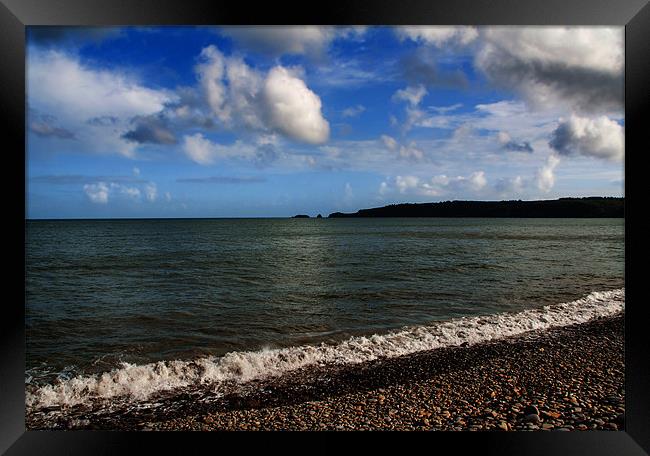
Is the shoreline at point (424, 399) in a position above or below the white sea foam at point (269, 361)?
above

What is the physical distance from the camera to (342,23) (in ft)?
6.84

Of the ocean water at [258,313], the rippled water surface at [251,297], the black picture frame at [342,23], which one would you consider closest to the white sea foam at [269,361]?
the ocean water at [258,313]

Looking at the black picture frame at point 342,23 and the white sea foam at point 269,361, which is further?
the white sea foam at point 269,361

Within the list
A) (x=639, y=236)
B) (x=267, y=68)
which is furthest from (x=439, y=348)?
(x=267, y=68)

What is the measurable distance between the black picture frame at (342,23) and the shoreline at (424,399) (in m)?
0.77

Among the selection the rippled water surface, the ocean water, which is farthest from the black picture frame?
the rippled water surface

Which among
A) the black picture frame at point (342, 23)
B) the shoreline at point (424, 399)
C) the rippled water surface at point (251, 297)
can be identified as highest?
the black picture frame at point (342, 23)

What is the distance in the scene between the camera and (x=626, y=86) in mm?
2117

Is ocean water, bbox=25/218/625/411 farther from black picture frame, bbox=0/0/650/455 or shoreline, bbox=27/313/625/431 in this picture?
black picture frame, bbox=0/0/650/455

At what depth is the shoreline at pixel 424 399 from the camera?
292cm

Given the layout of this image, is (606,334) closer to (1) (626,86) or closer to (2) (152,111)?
(1) (626,86)

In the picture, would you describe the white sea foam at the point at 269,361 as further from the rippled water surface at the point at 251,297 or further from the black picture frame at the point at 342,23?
the black picture frame at the point at 342,23

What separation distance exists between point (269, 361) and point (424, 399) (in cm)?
200

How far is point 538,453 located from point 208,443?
5.96 ft
